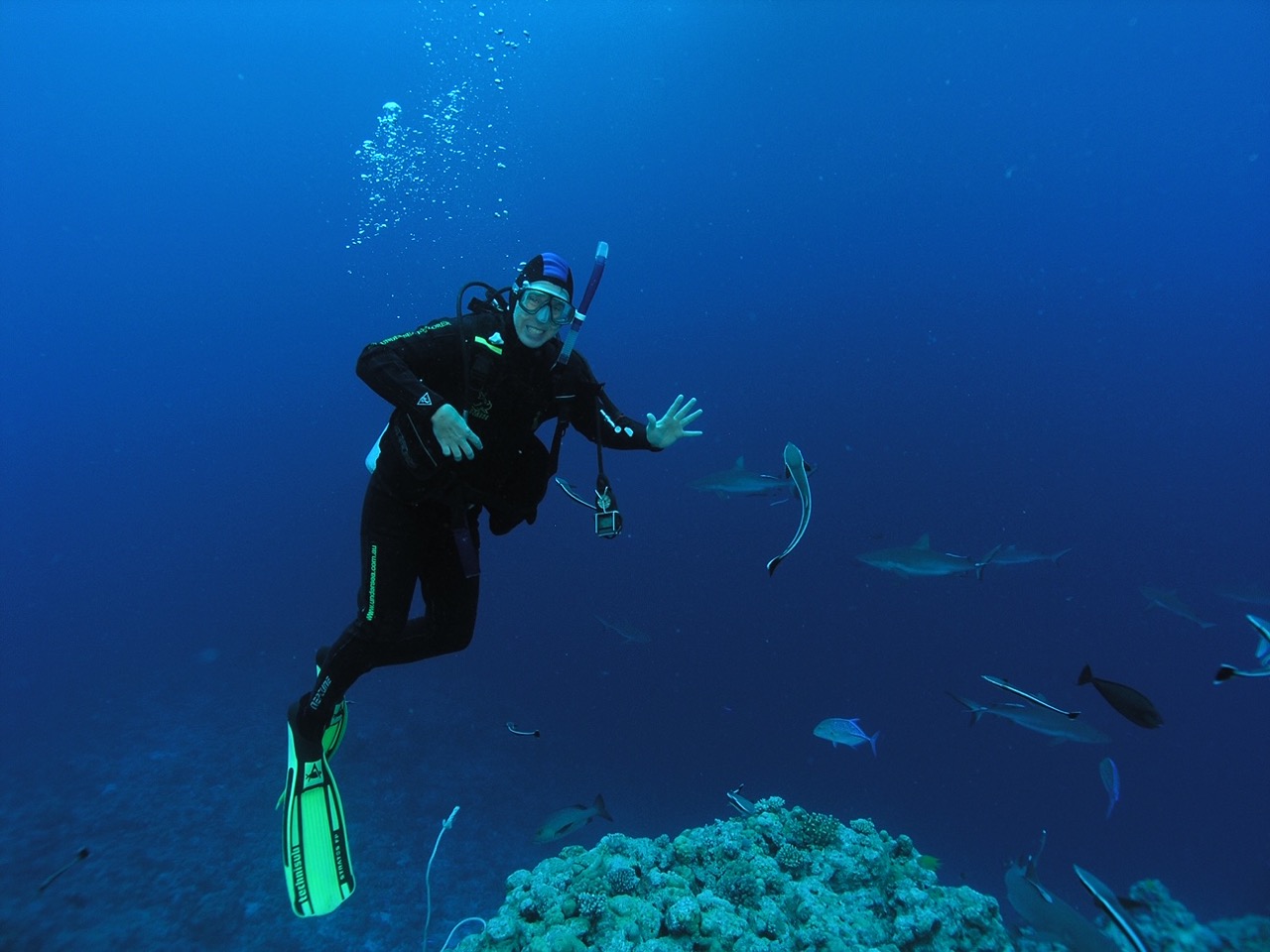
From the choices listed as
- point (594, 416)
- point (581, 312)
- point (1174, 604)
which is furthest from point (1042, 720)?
point (1174, 604)

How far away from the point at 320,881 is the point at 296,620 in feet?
88.3

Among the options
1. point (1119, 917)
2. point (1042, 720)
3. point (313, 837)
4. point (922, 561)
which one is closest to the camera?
point (1119, 917)

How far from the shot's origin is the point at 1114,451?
44938 mm

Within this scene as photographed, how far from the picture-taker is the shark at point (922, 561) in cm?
704

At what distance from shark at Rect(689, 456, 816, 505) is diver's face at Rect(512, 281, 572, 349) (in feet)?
10.4

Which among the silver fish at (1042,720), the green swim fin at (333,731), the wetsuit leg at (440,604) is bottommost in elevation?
the silver fish at (1042,720)

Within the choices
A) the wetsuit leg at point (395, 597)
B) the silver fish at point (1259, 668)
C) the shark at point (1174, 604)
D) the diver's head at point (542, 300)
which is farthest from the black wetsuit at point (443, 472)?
the shark at point (1174, 604)

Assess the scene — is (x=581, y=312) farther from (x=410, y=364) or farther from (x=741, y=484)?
(x=741, y=484)

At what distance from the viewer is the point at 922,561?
7285 millimetres

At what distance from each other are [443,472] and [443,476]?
37 millimetres

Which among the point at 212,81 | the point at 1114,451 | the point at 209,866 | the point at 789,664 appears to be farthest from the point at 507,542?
the point at 212,81

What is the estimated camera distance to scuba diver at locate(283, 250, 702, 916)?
3.83 m

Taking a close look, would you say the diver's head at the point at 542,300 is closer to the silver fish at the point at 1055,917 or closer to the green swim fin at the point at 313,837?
the green swim fin at the point at 313,837

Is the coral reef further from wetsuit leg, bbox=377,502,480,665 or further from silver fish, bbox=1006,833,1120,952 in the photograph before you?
wetsuit leg, bbox=377,502,480,665
